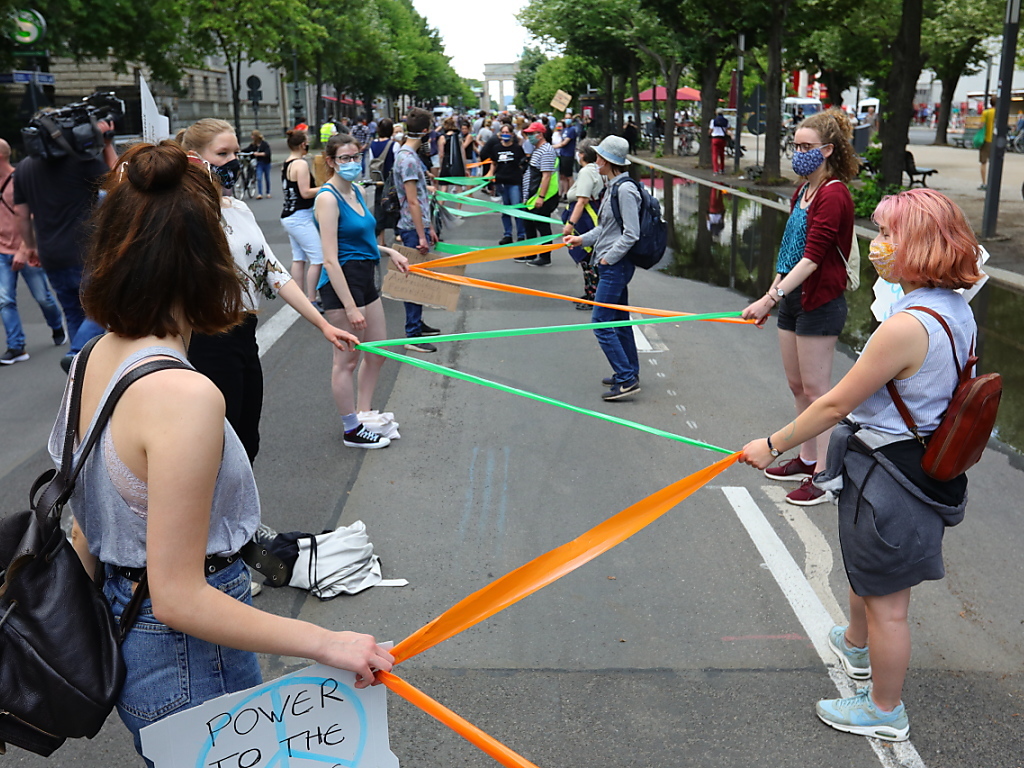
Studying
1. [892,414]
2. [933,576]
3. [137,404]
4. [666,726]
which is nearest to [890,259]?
[892,414]

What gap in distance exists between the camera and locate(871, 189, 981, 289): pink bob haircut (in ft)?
9.72

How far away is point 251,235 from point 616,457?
9.59ft

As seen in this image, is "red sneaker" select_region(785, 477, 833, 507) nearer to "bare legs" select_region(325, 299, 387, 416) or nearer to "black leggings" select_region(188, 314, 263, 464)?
"bare legs" select_region(325, 299, 387, 416)

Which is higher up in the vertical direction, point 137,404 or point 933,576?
point 137,404

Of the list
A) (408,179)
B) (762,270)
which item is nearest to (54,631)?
(408,179)

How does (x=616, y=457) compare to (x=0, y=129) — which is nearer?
(x=616, y=457)

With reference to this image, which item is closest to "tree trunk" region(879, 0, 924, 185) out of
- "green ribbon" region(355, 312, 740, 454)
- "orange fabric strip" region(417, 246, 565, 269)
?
"orange fabric strip" region(417, 246, 565, 269)

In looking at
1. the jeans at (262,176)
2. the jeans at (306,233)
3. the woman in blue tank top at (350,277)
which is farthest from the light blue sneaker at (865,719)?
the jeans at (262,176)

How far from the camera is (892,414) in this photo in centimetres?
306

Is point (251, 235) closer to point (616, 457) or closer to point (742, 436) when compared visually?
point (616, 457)

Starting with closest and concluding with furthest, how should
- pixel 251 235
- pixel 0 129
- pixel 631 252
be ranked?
pixel 251 235 < pixel 631 252 < pixel 0 129

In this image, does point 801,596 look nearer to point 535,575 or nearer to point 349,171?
point 535,575

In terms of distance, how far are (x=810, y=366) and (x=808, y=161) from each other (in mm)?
1140

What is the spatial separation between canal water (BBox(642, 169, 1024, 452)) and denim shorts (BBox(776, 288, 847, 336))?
2134mm
